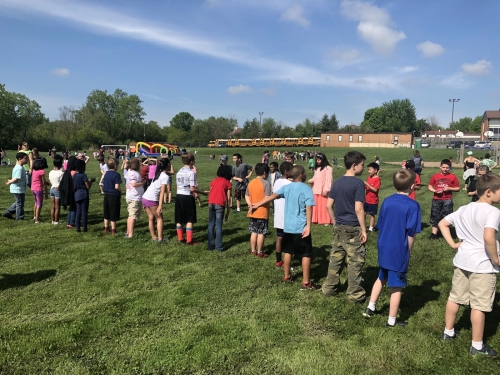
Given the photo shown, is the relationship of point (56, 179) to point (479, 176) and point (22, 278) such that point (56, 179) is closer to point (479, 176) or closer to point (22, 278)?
point (22, 278)

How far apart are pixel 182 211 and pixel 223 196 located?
0.95 metres

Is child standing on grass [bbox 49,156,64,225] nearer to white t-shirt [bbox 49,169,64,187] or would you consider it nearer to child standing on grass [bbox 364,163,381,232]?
white t-shirt [bbox 49,169,64,187]

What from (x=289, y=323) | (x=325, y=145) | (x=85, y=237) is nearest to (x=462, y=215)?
(x=289, y=323)

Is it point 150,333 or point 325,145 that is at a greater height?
point 325,145

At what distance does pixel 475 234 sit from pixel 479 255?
0.21 m

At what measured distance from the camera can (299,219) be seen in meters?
5.06

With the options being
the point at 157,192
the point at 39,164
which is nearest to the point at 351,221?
the point at 157,192

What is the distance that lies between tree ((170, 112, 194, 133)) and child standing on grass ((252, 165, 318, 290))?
458 ft

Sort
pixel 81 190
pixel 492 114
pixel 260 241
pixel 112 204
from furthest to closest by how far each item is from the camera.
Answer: pixel 492 114 → pixel 81 190 → pixel 112 204 → pixel 260 241

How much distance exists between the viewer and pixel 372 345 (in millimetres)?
3777

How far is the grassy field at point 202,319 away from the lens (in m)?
3.47

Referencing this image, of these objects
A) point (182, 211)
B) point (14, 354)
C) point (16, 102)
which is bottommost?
point (14, 354)

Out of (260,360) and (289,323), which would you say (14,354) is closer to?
(260,360)

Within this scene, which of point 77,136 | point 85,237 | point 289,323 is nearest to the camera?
point 289,323
